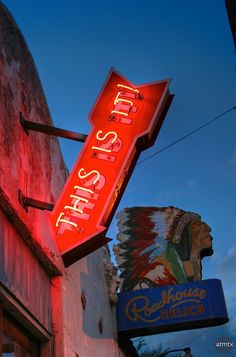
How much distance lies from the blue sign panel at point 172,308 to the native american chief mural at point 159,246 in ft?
1.81

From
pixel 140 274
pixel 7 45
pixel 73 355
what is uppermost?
pixel 7 45

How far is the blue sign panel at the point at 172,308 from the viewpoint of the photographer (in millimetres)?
13500

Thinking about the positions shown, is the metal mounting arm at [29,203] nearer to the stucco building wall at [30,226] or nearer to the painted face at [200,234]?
the stucco building wall at [30,226]

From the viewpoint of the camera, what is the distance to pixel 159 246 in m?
15.4

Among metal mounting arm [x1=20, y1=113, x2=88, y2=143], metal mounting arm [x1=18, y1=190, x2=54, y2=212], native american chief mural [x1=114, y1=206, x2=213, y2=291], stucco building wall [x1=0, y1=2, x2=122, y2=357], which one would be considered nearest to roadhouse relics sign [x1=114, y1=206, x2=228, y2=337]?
native american chief mural [x1=114, y1=206, x2=213, y2=291]

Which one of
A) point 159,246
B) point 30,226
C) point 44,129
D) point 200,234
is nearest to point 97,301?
point 159,246

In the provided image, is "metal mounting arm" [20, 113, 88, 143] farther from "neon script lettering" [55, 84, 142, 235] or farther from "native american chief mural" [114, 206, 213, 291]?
"native american chief mural" [114, 206, 213, 291]

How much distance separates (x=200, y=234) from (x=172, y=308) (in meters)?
2.70

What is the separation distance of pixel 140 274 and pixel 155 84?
24.6 feet

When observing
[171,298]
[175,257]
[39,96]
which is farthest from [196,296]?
[39,96]

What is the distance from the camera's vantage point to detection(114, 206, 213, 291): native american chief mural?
14.7 meters

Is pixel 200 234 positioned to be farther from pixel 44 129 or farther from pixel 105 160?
pixel 44 129

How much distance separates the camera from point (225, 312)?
44.8 ft

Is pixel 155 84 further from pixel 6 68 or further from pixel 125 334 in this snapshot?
pixel 125 334
